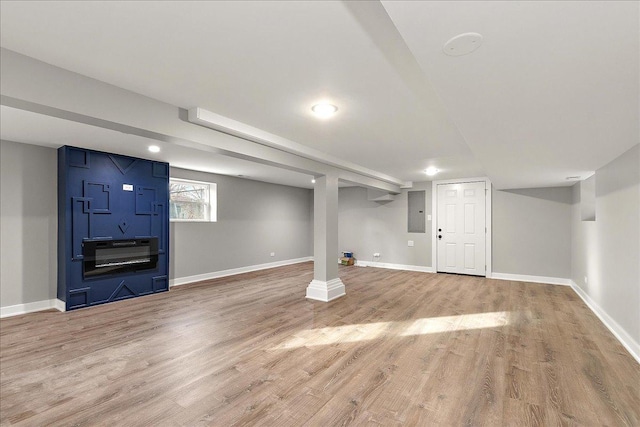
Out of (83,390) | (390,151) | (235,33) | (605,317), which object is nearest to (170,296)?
(83,390)

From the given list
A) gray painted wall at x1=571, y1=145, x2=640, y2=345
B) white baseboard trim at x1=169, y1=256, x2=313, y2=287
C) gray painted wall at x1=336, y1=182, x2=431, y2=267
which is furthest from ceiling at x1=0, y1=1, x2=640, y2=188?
gray painted wall at x1=336, y1=182, x2=431, y2=267

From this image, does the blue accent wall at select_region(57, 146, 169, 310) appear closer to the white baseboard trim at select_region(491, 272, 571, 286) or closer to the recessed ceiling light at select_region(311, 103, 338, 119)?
the recessed ceiling light at select_region(311, 103, 338, 119)

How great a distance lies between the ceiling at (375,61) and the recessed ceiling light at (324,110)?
0.10 metres

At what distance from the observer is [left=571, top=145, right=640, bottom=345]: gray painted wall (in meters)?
2.91

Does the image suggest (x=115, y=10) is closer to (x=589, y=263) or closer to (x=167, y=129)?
(x=167, y=129)

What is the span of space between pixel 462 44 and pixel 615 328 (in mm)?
4044

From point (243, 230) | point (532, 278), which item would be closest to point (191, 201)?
point (243, 230)

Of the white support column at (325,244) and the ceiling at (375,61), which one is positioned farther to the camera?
the white support column at (325,244)

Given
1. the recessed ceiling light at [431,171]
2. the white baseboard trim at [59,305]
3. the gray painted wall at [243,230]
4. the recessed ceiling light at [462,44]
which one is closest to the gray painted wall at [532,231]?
the recessed ceiling light at [431,171]

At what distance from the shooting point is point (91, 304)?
453 cm

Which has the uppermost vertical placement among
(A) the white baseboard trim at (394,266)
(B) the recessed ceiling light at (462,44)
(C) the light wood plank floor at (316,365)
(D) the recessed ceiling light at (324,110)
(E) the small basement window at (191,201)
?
(D) the recessed ceiling light at (324,110)

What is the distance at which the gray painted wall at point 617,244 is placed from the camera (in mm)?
2906

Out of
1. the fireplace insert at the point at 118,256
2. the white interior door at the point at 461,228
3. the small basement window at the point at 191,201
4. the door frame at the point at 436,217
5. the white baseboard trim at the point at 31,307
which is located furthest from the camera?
the white interior door at the point at 461,228

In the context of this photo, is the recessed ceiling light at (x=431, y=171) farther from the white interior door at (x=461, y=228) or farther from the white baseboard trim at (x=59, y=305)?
the white baseboard trim at (x=59, y=305)
